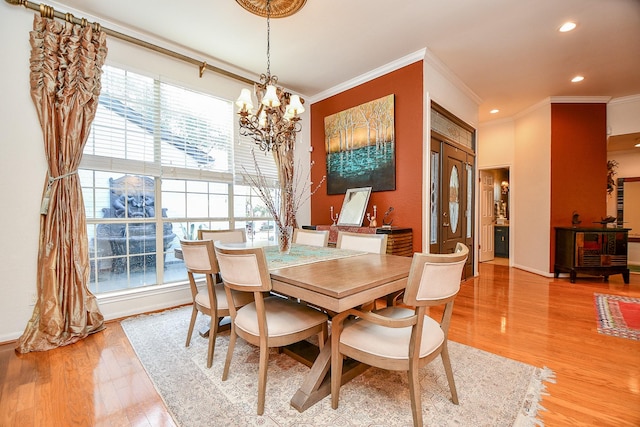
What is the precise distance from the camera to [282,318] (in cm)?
172

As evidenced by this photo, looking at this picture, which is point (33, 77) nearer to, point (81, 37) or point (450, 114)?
point (81, 37)

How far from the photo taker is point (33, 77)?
2395 millimetres

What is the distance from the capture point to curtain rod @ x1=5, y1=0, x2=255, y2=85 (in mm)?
2408

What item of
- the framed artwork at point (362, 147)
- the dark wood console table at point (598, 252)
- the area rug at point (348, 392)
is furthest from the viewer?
the dark wood console table at point (598, 252)

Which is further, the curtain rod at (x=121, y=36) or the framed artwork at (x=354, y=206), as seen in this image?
the framed artwork at (x=354, y=206)

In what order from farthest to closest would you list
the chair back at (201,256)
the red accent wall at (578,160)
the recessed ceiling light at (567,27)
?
the red accent wall at (578,160)
the recessed ceiling light at (567,27)
the chair back at (201,256)

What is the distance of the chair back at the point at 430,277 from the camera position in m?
1.30

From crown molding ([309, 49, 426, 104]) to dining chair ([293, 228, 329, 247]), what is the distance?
2.38m

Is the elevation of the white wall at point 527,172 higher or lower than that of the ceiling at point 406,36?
lower

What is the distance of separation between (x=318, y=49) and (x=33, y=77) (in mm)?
2775

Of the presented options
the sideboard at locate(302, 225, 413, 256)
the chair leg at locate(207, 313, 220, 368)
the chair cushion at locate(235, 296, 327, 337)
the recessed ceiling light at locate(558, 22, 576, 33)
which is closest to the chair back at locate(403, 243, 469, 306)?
the chair cushion at locate(235, 296, 327, 337)

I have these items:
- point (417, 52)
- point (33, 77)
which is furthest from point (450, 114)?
point (33, 77)

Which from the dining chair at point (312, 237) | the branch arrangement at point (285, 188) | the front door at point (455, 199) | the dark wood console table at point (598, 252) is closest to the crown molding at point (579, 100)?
the front door at point (455, 199)

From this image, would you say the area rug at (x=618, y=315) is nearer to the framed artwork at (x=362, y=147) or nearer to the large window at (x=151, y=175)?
the framed artwork at (x=362, y=147)
